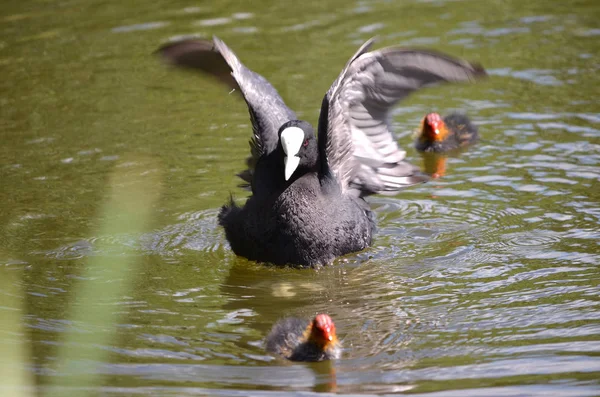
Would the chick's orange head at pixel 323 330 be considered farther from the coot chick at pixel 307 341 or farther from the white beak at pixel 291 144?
the white beak at pixel 291 144

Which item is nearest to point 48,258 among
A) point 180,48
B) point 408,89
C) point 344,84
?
point 180,48

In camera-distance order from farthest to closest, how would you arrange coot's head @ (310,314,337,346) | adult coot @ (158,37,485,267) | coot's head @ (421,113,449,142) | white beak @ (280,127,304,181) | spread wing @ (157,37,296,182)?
coot's head @ (421,113,449,142), spread wing @ (157,37,296,182), adult coot @ (158,37,485,267), white beak @ (280,127,304,181), coot's head @ (310,314,337,346)

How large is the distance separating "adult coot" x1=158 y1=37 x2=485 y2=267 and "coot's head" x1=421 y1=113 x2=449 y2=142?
4.56 feet

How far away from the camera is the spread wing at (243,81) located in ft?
20.1

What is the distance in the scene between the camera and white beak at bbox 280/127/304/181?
5332 millimetres

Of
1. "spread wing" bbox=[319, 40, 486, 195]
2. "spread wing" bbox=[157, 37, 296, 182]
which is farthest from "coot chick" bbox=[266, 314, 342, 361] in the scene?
"spread wing" bbox=[157, 37, 296, 182]

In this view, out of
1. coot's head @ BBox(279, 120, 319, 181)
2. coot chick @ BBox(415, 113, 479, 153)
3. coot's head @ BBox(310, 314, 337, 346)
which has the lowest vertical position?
coot chick @ BBox(415, 113, 479, 153)

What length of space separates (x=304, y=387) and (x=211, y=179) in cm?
325

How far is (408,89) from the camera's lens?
5871mm

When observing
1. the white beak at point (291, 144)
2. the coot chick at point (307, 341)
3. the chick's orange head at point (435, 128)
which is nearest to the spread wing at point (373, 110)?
the white beak at point (291, 144)

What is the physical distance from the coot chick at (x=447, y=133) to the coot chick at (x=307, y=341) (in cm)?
345

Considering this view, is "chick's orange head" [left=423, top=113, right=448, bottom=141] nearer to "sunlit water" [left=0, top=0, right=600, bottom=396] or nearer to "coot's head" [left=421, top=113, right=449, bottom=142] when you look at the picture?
"coot's head" [left=421, top=113, right=449, bottom=142]

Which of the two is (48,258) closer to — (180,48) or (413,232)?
(180,48)

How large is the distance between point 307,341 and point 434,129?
3654mm
